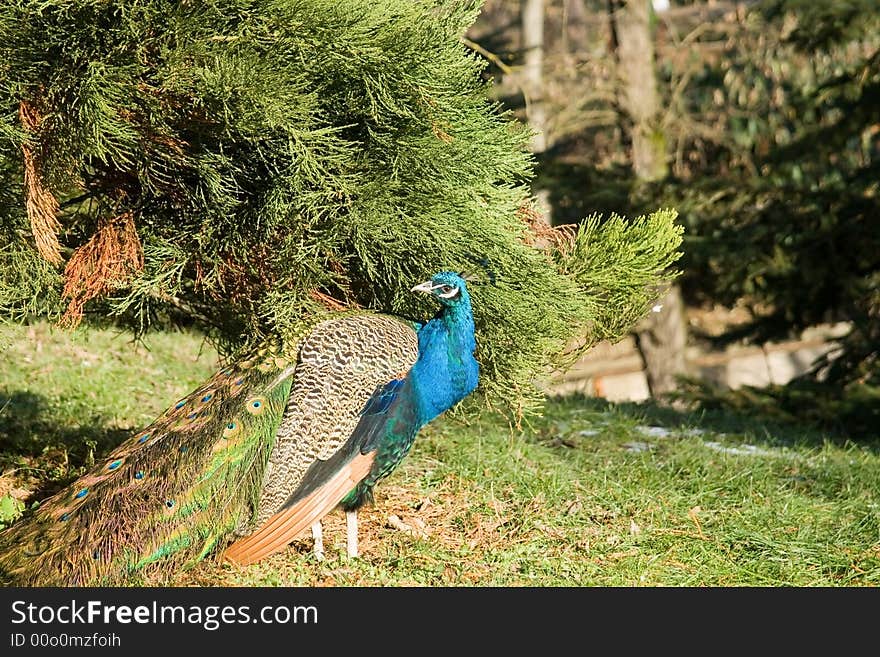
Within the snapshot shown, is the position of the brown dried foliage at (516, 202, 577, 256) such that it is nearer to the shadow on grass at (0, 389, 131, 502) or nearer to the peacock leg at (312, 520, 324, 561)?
the peacock leg at (312, 520, 324, 561)

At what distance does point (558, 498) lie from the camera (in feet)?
16.0

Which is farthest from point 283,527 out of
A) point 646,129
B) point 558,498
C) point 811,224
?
point 646,129

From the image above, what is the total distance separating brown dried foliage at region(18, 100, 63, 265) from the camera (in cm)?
360

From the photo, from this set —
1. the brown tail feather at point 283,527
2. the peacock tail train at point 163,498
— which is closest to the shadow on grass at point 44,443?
the peacock tail train at point 163,498

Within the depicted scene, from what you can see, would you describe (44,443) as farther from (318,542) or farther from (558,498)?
(558,498)

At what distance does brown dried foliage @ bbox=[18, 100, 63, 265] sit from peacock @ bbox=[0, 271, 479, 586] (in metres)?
0.82

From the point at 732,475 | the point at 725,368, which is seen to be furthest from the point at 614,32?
the point at 725,368

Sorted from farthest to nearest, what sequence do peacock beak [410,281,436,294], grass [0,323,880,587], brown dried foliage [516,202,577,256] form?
1. brown dried foliage [516,202,577,256]
2. grass [0,323,880,587]
3. peacock beak [410,281,436,294]

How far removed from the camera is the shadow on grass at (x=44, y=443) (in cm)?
498

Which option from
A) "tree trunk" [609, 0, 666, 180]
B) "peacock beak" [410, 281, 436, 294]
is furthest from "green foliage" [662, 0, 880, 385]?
"peacock beak" [410, 281, 436, 294]

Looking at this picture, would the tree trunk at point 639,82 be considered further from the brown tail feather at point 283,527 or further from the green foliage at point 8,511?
the green foliage at point 8,511

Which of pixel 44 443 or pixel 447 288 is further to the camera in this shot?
pixel 44 443

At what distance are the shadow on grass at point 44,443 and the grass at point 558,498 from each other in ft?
0.04

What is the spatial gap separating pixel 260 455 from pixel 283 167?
3.67ft
